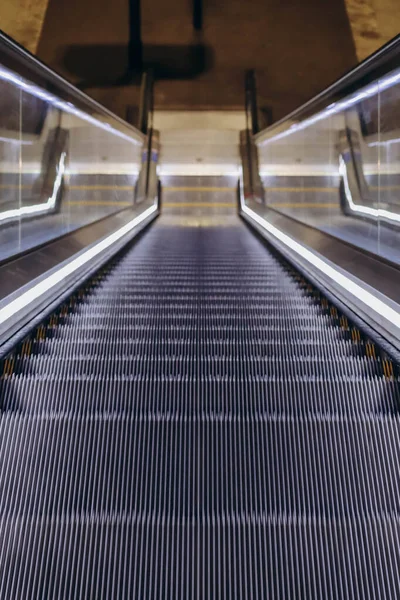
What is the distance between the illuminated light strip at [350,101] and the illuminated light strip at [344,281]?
1.18 metres

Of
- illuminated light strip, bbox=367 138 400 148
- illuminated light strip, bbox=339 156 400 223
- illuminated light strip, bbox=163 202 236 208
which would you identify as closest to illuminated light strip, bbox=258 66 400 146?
illuminated light strip, bbox=367 138 400 148

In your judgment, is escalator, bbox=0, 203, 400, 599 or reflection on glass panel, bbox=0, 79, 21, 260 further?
reflection on glass panel, bbox=0, 79, 21, 260

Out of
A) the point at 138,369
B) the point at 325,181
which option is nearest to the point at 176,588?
the point at 138,369

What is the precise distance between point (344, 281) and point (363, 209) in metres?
0.70

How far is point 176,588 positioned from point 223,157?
13340 millimetres

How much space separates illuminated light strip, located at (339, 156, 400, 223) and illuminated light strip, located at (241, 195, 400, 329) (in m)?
0.44

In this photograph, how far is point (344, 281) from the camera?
4012 mm

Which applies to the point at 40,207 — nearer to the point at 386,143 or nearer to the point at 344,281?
the point at 344,281

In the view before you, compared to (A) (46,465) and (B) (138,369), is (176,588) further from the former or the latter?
(B) (138,369)

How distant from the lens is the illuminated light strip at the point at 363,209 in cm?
369

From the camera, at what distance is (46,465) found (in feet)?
6.41

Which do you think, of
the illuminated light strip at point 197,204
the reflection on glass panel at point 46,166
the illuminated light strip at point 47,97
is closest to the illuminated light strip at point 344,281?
the reflection on glass panel at point 46,166

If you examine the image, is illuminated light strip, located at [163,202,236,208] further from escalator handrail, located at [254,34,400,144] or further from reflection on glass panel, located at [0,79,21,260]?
reflection on glass panel, located at [0,79,21,260]

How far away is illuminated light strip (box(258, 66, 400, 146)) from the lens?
3.72 metres
